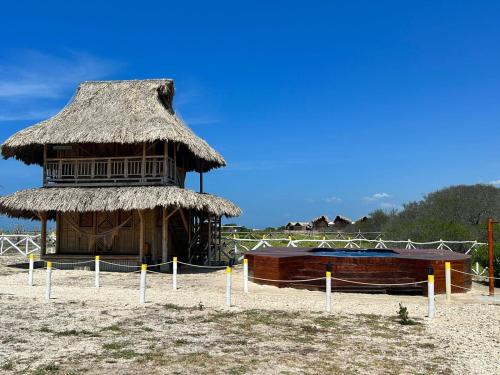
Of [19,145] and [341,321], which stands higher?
[19,145]

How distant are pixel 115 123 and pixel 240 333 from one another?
13.2 metres

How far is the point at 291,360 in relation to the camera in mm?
6887

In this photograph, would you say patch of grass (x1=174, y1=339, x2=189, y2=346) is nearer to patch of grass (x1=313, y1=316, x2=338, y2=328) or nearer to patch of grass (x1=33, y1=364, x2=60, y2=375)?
patch of grass (x1=33, y1=364, x2=60, y2=375)

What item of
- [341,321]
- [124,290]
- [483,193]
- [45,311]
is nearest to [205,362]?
[341,321]

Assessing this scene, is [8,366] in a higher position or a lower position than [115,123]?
lower

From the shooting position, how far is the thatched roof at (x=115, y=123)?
18.9 m

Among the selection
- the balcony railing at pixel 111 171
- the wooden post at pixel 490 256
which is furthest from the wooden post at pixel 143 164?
the wooden post at pixel 490 256

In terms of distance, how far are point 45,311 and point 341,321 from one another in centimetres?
586

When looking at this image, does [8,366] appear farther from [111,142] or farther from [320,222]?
[320,222]

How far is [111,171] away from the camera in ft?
66.2

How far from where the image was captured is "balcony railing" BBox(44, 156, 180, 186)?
766 inches

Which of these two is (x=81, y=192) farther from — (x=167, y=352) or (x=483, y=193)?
(x=483, y=193)

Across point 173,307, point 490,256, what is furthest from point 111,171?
point 490,256

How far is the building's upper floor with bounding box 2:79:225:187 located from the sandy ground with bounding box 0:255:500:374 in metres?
6.87
